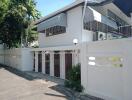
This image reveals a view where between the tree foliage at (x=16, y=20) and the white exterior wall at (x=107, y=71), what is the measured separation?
61.4 feet

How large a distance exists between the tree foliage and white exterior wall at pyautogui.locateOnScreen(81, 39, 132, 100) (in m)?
18.7

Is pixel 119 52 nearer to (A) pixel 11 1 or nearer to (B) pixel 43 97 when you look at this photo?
(B) pixel 43 97

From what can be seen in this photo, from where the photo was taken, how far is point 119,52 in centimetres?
1112

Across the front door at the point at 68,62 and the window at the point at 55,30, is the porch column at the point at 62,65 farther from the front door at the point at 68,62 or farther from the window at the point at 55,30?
the window at the point at 55,30

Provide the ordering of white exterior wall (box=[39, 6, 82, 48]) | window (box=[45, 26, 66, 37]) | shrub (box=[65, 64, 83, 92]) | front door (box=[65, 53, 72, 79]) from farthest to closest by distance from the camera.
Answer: window (box=[45, 26, 66, 37]) → front door (box=[65, 53, 72, 79]) → white exterior wall (box=[39, 6, 82, 48]) → shrub (box=[65, 64, 83, 92])

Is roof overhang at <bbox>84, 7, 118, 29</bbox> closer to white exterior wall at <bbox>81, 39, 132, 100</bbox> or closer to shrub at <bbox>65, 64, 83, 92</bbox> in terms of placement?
white exterior wall at <bbox>81, 39, 132, 100</bbox>

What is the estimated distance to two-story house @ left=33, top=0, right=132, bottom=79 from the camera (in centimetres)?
1612

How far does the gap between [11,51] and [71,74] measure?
59.4 feet

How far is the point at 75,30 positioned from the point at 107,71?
8.06 meters

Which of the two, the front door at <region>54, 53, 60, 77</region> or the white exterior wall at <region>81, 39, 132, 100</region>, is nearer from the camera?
the white exterior wall at <region>81, 39, 132, 100</region>

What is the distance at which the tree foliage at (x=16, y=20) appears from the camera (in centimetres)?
3069

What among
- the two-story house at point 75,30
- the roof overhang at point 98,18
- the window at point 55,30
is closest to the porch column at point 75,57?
the two-story house at point 75,30

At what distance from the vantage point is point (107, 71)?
11883mm

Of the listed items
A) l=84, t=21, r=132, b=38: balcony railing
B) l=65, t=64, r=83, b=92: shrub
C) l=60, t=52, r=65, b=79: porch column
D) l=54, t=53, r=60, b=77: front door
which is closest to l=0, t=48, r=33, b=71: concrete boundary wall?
l=54, t=53, r=60, b=77: front door
